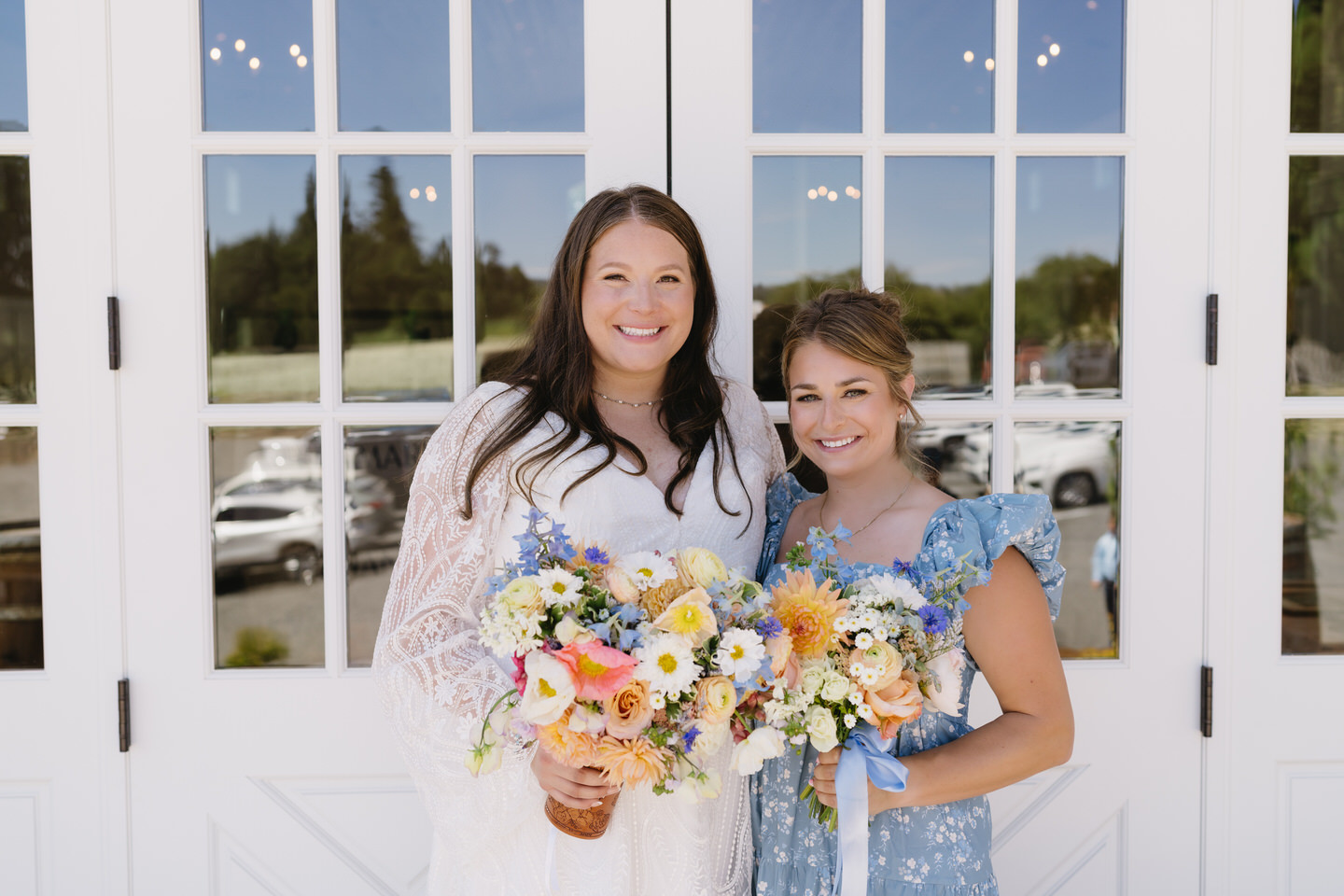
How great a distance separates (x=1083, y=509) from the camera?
80.8 inches

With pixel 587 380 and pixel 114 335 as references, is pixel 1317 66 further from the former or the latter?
pixel 114 335

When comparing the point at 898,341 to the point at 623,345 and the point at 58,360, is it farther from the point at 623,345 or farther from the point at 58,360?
the point at 58,360

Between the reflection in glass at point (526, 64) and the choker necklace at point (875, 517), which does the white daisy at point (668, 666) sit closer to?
the choker necklace at point (875, 517)

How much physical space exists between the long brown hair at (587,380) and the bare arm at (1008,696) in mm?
→ 481

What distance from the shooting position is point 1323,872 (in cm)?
206

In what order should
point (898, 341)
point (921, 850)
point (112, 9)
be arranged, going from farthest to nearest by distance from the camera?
1. point (112, 9)
2. point (898, 341)
3. point (921, 850)

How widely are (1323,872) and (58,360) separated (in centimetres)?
320

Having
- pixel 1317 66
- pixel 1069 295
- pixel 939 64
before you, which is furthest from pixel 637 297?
pixel 1317 66

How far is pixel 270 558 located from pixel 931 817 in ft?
5.05

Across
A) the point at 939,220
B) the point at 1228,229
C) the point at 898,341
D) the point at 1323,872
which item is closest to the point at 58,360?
the point at 898,341

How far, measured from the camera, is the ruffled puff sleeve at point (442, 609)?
1.47m

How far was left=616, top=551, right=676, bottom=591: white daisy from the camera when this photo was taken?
1191 millimetres

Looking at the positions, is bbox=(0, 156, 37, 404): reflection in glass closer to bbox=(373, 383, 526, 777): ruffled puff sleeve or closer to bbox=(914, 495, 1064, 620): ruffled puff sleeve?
bbox=(373, 383, 526, 777): ruffled puff sleeve

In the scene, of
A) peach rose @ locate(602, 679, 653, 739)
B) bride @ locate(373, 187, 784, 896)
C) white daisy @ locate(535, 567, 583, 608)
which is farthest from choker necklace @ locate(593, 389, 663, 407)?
peach rose @ locate(602, 679, 653, 739)
